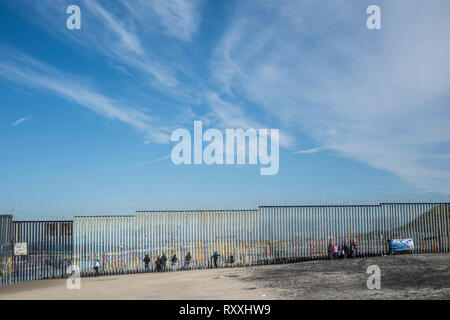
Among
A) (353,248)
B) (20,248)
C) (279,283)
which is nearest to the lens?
(279,283)

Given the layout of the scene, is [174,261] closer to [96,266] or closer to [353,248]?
[96,266]

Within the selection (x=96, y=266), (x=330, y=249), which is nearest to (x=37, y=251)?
(x=96, y=266)

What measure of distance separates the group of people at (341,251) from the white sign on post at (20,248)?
51.9 feet

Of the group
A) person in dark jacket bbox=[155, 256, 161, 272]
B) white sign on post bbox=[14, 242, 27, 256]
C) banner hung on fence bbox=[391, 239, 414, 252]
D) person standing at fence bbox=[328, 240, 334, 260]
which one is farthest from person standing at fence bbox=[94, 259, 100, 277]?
banner hung on fence bbox=[391, 239, 414, 252]

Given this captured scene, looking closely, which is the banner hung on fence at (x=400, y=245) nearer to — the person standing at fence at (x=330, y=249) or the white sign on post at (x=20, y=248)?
the person standing at fence at (x=330, y=249)

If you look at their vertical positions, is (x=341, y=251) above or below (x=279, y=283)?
above

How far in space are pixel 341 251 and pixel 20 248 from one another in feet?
55.2

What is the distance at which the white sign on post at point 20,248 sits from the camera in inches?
777

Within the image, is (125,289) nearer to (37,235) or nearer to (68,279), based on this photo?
(68,279)

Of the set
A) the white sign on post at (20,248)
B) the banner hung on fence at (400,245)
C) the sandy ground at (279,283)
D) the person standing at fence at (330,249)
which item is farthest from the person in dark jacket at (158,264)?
the banner hung on fence at (400,245)

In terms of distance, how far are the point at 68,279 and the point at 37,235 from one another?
8.88 feet

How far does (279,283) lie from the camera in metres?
15.3
